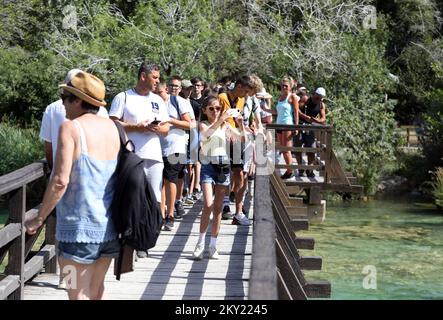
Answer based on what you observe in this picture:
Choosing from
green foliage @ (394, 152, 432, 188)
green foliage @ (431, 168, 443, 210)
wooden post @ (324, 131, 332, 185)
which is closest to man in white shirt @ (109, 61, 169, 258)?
wooden post @ (324, 131, 332, 185)

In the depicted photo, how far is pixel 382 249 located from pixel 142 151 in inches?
591

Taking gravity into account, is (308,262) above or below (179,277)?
below

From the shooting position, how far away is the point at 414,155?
33.4 meters

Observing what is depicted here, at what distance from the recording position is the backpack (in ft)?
16.5

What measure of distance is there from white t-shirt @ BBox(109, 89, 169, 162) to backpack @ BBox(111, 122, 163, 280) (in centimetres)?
287

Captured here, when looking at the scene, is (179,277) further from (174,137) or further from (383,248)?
(383,248)

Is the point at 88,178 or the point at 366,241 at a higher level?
the point at 88,178

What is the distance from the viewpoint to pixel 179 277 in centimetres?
805

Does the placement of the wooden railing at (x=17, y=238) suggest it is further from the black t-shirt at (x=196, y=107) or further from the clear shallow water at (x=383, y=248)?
the clear shallow water at (x=383, y=248)

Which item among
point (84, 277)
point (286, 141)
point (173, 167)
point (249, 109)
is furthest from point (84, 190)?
point (286, 141)

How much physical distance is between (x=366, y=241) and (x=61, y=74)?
11727mm
